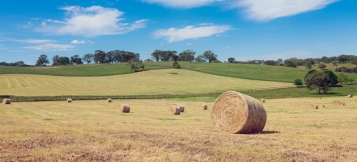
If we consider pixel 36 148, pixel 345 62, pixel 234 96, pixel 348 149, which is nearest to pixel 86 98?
pixel 234 96

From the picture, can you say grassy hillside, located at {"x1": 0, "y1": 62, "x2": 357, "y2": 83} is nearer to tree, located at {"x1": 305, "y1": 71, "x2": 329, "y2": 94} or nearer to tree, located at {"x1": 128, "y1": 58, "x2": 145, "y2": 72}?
tree, located at {"x1": 128, "y1": 58, "x2": 145, "y2": 72}

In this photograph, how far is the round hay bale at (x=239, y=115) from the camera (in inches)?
582

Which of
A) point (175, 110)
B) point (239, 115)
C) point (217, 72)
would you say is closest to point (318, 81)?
point (175, 110)

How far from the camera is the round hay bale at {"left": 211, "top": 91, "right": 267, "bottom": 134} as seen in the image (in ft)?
48.5

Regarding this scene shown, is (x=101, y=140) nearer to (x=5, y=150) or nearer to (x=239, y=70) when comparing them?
(x=5, y=150)

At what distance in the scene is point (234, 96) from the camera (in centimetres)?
1630

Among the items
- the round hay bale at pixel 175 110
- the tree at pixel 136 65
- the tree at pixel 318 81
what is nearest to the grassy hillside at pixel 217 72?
the tree at pixel 136 65

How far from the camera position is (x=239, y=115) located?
1519cm

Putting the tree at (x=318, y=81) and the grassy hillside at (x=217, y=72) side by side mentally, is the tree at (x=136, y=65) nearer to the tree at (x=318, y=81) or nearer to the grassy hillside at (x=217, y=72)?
the grassy hillside at (x=217, y=72)

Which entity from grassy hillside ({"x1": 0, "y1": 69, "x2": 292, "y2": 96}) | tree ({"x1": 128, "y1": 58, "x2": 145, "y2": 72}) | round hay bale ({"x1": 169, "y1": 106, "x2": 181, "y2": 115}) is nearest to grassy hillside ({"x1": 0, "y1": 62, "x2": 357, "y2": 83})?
tree ({"x1": 128, "y1": 58, "x2": 145, "y2": 72})

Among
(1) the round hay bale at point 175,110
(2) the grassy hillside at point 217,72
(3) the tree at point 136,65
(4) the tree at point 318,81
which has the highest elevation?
(3) the tree at point 136,65

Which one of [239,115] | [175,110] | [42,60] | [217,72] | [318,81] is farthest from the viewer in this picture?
[42,60]

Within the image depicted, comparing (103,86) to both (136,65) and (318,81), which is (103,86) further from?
(318,81)

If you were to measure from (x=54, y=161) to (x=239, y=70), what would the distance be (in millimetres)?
119569
